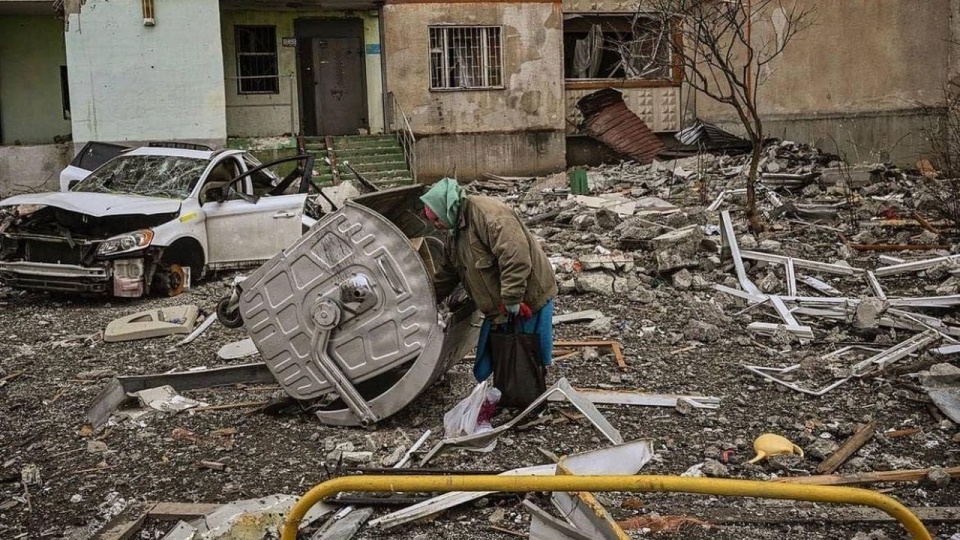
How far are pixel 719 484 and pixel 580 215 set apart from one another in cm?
1072

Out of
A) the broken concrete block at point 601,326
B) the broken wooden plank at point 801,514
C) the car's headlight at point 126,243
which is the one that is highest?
the car's headlight at point 126,243

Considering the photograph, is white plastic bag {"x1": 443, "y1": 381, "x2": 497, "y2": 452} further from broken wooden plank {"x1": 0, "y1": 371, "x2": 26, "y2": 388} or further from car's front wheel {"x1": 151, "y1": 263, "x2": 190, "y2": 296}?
car's front wheel {"x1": 151, "y1": 263, "x2": 190, "y2": 296}

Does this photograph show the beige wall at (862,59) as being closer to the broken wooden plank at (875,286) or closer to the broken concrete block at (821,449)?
the broken wooden plank at (875,286)

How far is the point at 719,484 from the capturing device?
260cm

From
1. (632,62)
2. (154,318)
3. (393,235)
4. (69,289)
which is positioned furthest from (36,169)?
(393,235)

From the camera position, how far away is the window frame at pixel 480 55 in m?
19.7

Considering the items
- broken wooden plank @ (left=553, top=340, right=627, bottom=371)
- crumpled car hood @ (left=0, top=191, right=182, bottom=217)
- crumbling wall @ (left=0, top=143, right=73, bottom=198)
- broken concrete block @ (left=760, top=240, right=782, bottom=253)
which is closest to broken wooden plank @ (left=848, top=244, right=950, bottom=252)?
broken concrete block @ (left=760, top=240, right=782, bottom=253)

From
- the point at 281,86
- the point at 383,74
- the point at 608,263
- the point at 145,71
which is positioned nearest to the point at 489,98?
the point at 383,74

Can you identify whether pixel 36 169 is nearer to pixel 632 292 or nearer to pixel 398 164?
pixel 398 164

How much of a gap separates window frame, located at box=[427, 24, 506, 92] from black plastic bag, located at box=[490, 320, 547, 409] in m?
14.9

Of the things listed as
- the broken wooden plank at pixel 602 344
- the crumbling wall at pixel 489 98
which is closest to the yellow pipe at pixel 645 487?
the broken wooden plank at pixel 602 344

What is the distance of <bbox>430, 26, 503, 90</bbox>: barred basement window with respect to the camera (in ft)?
65.2

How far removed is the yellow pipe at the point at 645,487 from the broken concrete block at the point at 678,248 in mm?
7219

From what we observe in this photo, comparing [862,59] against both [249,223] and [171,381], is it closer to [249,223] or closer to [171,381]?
[249,223]
